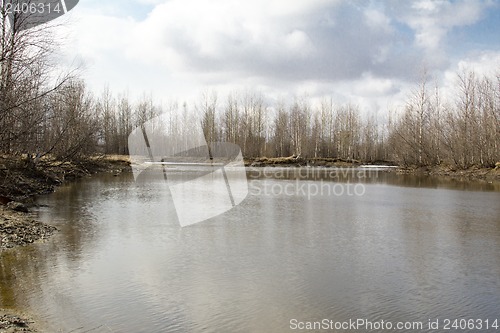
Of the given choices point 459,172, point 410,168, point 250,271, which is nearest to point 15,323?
point 250,271

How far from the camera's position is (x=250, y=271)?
7.33 metres

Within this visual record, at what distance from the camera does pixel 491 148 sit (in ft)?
115

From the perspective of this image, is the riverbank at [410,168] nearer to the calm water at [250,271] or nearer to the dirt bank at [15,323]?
the calm water at [250,271]

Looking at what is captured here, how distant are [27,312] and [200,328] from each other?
6.95ft

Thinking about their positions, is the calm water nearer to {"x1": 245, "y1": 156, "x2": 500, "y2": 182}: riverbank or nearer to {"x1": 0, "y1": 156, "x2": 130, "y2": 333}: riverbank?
{"x1": 0, "y1": 156, "x2": 130, "y2": 333}: riverbank

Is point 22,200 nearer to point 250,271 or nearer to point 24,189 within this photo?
point 24,189

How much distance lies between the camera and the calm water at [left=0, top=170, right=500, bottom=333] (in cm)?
552

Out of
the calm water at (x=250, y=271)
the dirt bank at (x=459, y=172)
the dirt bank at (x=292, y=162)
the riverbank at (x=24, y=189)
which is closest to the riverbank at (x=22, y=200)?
the riverbank at (x=24, y=189)

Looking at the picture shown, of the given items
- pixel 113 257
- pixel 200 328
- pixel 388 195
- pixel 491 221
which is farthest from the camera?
pixel 388 195

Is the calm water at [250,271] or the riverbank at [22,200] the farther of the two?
the calm water at [250,271]

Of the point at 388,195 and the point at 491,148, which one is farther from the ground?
the point at 491,148

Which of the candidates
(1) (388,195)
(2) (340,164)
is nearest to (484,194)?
(1) (388,195)

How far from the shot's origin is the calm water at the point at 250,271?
5.52m

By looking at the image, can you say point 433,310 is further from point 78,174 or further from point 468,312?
point 78,174
